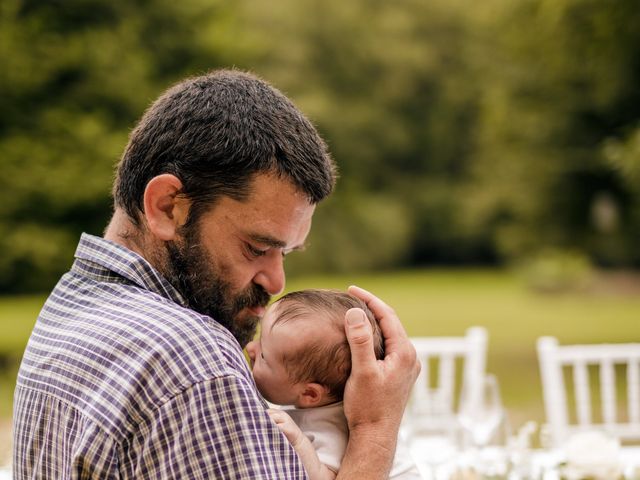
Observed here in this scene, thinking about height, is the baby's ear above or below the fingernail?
below

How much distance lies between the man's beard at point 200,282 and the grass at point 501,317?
7.93 metres

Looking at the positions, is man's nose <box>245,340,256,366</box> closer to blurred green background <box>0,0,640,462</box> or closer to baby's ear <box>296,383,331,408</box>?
baby's ear <box>296,383,331,408</box>

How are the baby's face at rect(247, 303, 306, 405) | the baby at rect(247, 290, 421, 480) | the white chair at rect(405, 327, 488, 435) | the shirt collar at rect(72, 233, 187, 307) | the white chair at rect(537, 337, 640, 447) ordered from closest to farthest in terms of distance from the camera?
the shirt collar at rect(72, 233, 187, 307) < the baby at rect(247, 290, 421, 480) < the baby's face at rect(247, 303, 306, 405) < the white chair at rect(405, 327, 488, 435) < the white chair at rect(537, 337, 640, 447)

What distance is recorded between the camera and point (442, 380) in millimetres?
4516

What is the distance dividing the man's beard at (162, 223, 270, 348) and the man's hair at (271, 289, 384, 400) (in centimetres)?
22

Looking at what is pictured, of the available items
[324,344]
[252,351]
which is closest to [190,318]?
[324,344]

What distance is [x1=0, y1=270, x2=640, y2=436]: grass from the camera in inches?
467

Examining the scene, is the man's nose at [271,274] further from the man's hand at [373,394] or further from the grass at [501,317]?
the grass at [501,317]

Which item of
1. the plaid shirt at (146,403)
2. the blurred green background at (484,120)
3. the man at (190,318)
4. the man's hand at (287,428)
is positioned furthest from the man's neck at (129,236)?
the blurred green background at (484,120)

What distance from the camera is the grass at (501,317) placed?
11857 mm

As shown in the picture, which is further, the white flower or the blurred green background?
the blurred green background

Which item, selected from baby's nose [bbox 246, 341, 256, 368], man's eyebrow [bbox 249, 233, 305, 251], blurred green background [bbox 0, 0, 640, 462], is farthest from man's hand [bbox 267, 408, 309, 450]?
blurred green background [bbox 0, 0, 640, 462]

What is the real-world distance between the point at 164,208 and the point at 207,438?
1.57ft

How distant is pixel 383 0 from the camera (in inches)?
1189
